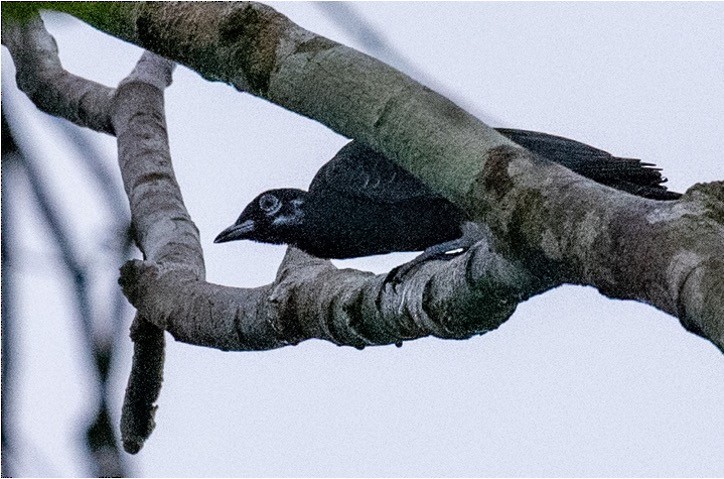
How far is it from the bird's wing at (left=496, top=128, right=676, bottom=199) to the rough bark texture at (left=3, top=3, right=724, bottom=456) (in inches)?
43.1

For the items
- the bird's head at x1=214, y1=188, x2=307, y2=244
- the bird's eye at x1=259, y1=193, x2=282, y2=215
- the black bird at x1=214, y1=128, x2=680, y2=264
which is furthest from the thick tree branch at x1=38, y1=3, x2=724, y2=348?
the bird's eye at x1=259, y1=193, x2=282, y2=215

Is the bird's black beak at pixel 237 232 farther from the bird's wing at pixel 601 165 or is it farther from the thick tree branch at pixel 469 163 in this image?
the thick tree branch at pixel 469 163

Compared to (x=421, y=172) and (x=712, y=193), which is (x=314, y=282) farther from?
(x=712, y=193)

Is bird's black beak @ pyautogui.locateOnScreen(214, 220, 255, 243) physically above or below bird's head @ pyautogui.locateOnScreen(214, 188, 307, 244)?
below

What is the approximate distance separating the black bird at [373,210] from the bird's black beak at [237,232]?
159 millimetres

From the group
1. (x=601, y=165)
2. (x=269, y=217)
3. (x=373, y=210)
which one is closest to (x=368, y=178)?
(x=373, y=210)

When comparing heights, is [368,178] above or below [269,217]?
above

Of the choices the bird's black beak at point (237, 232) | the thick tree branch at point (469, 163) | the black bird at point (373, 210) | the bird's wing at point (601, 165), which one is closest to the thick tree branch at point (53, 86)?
the black bird at point (373, 210)

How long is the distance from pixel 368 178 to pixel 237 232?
3.04 ft

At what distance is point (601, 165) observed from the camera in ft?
15.0

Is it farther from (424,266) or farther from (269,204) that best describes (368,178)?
(424,266)

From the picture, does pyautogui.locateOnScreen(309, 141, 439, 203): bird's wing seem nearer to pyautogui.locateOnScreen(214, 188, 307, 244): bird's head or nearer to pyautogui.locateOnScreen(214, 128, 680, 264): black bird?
pyautogui.locateOnScreen(214, 128, 680, 264): black bird

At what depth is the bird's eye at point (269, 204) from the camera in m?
5.82

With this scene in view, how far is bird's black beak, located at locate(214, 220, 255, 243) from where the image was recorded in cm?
590
